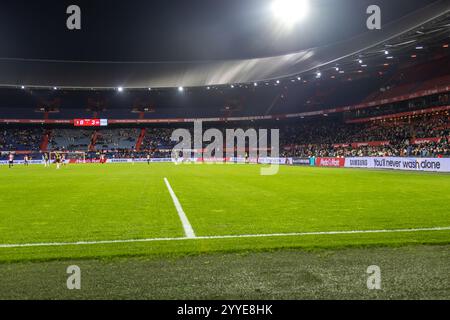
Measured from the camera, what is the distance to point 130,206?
36.9 ft

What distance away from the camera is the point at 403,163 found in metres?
33.9

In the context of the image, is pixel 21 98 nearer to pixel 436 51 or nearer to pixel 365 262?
pixel 436 51

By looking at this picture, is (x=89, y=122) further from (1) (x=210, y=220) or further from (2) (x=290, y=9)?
(1) (x=210, y=220)

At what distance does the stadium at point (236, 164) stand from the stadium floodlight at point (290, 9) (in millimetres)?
385

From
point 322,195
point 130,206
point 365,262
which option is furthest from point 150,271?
point 322,195

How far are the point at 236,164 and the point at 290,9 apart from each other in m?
20.6

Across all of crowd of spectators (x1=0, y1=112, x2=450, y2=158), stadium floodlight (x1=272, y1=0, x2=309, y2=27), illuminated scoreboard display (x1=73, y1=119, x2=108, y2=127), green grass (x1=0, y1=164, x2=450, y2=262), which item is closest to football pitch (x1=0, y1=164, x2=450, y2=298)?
green grass (x1=0, y1=164, x2=450, y2=262)

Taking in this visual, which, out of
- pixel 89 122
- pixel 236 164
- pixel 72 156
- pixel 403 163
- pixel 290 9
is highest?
pixel 290 9

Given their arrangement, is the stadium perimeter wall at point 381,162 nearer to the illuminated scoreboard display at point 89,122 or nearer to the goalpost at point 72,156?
the illuminated scoreboard display at point 89,122

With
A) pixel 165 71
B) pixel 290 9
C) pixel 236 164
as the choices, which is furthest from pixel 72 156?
pixel 290 9

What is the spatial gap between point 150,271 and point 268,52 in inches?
2446

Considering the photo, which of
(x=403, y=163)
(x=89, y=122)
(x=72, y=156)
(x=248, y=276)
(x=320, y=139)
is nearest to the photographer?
(x=248, y=276)

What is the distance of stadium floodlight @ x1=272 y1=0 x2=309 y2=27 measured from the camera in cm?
4362

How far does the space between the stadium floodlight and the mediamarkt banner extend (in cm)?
1764
